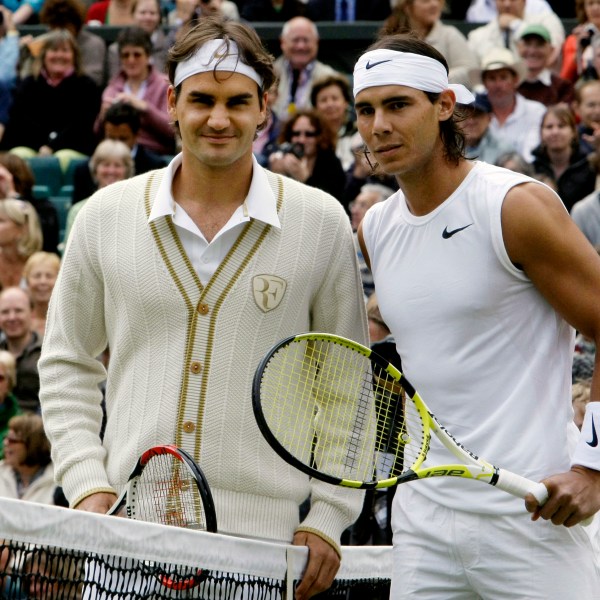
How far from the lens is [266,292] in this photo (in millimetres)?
4273

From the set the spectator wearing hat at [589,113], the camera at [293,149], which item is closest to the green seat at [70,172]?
the camera at [293,149]

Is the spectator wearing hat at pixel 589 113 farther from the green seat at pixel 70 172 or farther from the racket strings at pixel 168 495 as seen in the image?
the racket strings at pixel 168 495

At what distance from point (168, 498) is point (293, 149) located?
20.5ft

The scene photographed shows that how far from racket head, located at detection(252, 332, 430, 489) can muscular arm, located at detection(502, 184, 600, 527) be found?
45 cm

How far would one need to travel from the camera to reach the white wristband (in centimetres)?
381

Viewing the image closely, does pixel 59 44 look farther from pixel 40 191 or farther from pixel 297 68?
pixel 297 68

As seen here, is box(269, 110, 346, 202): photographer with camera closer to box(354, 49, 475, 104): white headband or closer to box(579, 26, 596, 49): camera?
box(579, 26, 596, 49): camera

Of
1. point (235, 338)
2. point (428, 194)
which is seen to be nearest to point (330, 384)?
point (235, 338)

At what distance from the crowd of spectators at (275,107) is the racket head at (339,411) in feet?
12.5

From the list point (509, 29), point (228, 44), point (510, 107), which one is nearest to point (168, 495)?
point (228, 44)

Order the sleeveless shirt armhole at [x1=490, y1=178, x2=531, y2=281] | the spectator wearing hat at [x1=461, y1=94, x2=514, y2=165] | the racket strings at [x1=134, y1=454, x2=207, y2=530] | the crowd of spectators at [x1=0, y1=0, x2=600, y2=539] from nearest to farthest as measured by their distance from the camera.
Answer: the sleeveless shirt armhole at [x1=490, y1=178, x2=531, y2=281] → the racket strings at [x1=134, y1=454, x2=207, y2=530] → the crowd of spectators at [x1=0, y1=0, x2=600, y2=539] → the spectator wearing hat at [x1=461, y1=94, x2=514, y2=165]

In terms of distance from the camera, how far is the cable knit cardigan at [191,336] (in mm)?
4199

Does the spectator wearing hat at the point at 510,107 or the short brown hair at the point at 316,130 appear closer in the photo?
the short brown hair at the point at 316,130

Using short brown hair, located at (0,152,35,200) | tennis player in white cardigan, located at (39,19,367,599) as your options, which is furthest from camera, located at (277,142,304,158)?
tennis player in white cardigan, located at (39,19,367,599)
